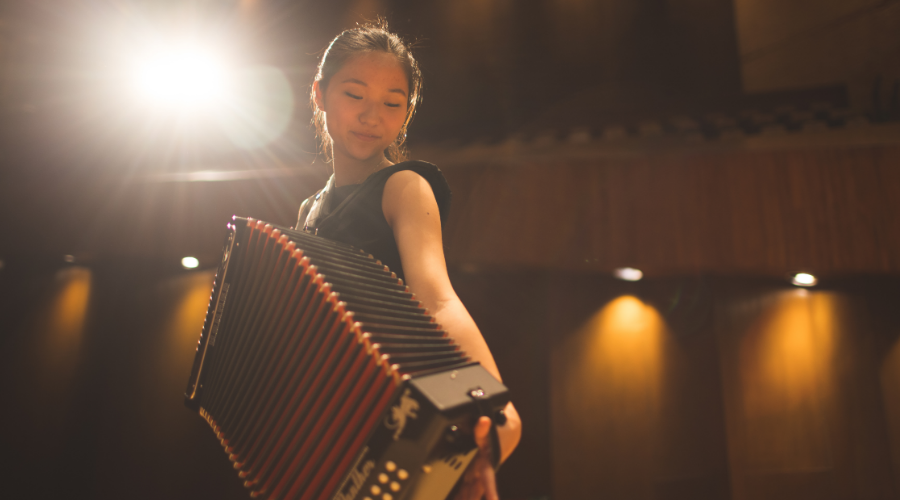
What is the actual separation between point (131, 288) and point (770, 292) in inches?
230

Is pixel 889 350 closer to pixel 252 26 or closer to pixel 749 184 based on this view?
pixel 749 184

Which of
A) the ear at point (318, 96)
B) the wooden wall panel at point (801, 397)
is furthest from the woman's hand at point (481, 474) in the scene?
the wooden wall panel at point (801, 397)

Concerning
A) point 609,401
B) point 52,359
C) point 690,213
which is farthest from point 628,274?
point 52,359

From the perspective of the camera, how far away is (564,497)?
4.20 metres

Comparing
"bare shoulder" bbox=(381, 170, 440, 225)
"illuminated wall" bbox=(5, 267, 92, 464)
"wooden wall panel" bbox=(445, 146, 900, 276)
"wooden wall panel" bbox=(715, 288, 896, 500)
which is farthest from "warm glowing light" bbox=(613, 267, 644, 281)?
"illuminated wall" bbox=(5, 267, 92, 464)

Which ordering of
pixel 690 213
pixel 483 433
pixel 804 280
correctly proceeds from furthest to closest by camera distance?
pixel 804 280 → pixel 690 213 → pixel 483 433

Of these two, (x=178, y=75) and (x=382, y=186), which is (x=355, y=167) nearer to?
(x=382, y=186)

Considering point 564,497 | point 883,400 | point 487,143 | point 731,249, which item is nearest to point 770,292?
point 731,249

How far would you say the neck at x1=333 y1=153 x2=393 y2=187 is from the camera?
965 mm

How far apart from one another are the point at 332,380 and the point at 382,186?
0.35 metres

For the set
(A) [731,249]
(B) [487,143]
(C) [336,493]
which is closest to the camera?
(C) [336,493]

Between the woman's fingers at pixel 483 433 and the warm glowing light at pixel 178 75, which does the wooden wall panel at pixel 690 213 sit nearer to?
the warm glowing light at pixel 178 75

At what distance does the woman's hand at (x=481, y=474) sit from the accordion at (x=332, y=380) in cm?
1

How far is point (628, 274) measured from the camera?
14.5 feet
